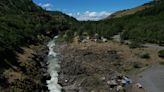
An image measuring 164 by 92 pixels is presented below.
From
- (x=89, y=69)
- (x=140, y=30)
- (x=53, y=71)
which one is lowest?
(x=53, y=71)

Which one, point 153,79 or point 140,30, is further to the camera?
point 140,30

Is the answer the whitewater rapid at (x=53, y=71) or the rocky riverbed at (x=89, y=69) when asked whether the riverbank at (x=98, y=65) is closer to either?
the rocky riverbed at (x=89, y=69)

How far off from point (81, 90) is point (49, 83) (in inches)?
395

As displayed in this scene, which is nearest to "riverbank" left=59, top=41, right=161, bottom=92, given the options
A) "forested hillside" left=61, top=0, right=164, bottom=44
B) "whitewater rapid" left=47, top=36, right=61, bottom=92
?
"whitewater rapid" left=47, top=36, right=61, bottom=92

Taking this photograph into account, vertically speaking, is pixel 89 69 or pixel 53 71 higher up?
pixel 89 69

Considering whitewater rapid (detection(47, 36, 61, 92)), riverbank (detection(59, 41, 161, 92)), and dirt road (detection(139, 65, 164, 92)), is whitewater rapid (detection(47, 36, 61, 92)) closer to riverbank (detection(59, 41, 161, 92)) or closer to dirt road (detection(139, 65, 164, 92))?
riverbank (detection(59, 41, 161, 92))

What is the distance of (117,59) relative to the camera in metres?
97.8

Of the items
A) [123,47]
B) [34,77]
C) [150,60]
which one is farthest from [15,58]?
[123,47]

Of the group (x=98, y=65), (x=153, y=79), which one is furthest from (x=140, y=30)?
(x=153, y=79)

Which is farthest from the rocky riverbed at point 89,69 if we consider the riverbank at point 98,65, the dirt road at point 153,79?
the dirt road at point 153,79


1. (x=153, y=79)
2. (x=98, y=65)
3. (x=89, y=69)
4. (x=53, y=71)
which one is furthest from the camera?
(x=98, y=65)

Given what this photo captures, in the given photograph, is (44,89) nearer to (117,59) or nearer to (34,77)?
(34,77)

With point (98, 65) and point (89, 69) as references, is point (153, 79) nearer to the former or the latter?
point (89, 69)

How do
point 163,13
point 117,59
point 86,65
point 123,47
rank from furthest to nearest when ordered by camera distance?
point 163,13, point 123,47, point 117,59, point 86,65
